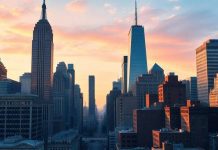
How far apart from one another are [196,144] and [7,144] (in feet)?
333

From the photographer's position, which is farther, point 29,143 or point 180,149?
point 29,143

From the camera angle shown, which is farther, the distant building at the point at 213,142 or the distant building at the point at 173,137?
the distant building at the point at 173,137

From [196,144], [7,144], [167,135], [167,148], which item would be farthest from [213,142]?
[7,144]

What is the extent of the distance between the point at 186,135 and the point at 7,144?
3761 inches

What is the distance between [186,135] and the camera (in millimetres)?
198000

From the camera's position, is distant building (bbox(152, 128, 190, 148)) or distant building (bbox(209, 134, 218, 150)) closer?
distant building (bbox(209, 134, 218, 150))

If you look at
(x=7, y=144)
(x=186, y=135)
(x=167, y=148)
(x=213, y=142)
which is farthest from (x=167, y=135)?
(x=7, y=144)

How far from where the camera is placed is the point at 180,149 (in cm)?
16438

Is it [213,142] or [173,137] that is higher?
[173,137]

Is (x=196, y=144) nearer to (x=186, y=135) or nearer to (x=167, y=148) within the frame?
(x=186, y=135)

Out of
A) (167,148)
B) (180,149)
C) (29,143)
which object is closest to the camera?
(167,148)

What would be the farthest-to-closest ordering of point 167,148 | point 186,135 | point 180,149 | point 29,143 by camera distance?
point 186,135 < point 29,143 < point 180,149 < point 167,148

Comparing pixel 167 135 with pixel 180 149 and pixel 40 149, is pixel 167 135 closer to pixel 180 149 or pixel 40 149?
pixel 180 149

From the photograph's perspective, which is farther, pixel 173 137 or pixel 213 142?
pixel 173 137
